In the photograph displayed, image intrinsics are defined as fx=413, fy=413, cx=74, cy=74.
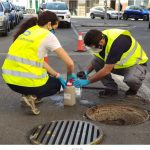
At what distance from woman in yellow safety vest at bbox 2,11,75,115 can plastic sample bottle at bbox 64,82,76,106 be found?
0.33m

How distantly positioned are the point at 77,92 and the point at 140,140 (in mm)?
1919

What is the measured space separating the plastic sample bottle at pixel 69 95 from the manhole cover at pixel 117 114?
0.33m

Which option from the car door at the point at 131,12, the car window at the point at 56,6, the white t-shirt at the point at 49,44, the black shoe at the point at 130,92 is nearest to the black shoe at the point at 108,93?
the black shoe at the point at 130,92

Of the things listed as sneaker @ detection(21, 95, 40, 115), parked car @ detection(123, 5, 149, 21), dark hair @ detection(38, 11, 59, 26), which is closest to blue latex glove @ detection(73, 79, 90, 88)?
sneaker @ detection(21, 95, 40, 115)

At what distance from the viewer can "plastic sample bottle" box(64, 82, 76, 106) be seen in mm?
5918

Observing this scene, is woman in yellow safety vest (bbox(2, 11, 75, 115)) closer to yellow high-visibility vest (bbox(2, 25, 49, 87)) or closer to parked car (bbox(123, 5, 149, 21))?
yellow high-visibility vest (bbox(2, 25, 49, 87))

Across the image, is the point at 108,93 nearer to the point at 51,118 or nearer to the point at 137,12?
the point at 51,118

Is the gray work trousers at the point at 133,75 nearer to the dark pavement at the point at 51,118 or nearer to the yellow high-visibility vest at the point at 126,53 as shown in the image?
the yellow high-visibility vest at the point at 126,53

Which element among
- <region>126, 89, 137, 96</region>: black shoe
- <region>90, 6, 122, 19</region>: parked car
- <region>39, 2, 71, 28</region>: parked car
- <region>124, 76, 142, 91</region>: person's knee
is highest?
<region>124, 76, 142, 91</region>: person's knee

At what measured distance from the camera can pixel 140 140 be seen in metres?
4.68

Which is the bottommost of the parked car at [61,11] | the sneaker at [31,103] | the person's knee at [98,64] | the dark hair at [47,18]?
the parked car at [61,11]

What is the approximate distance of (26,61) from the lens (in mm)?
5379

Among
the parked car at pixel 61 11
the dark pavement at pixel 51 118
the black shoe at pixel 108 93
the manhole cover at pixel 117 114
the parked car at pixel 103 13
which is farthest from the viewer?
the parked car at pixel 103 13

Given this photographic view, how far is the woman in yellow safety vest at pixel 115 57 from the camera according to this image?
5.77m
